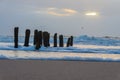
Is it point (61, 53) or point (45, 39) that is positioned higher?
point (45, 39)

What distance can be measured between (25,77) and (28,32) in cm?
2046

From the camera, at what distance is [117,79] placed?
24.5 feet

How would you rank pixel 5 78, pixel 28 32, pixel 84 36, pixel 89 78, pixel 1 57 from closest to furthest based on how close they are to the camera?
1. pixel 5 78
2. pixel 89 78
3. pixel 1 57
4. pixel 28 32
5. pixel 84 36

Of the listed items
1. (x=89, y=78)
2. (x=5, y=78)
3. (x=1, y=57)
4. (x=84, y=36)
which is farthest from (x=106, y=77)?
(x=84, y=36)

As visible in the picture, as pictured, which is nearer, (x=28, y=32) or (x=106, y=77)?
(x=106, y=77)

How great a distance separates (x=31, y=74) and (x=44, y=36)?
20.9 m

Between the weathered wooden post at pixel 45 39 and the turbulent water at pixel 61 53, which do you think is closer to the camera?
the turbulent water at pixel 61 53

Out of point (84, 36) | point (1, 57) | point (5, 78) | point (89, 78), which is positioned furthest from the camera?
point (84, 36)

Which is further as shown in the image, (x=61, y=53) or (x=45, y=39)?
(x=45, y=39)

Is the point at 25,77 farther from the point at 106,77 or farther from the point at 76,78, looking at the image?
the point at 106,77

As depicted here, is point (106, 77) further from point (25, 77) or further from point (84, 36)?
point (84, 36)

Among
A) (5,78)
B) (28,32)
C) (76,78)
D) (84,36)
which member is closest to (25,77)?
(5,78)

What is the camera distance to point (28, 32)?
27.8 meters

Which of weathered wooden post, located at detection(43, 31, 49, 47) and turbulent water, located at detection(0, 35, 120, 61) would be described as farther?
weathered wooden post, located at detection(43, 31, 49, 47)
